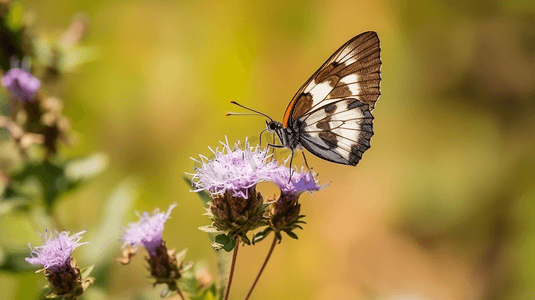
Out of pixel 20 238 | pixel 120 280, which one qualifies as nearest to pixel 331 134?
pixel 20 238

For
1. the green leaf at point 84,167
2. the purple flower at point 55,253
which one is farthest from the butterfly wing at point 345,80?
the green leaf at point 84,167

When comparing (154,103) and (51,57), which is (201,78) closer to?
(154,103)

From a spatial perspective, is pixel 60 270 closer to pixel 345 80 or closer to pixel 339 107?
pixel 339 107

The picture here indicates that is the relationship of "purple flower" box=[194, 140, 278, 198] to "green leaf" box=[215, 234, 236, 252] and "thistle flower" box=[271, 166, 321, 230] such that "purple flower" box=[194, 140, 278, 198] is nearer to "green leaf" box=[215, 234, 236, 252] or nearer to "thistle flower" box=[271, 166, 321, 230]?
"thistle flower" box=[271, 166, 321, 230]

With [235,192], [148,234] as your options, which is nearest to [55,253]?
[148,234]

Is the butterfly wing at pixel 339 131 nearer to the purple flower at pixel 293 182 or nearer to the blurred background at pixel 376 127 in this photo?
the purple flower at pixel 293 182

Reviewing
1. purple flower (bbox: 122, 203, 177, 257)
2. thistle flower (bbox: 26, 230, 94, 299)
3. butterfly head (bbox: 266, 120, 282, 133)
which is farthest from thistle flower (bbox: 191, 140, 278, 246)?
thistle flower (bbox: 26, 230, 94, 299)

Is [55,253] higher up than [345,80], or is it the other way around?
[345,80]
